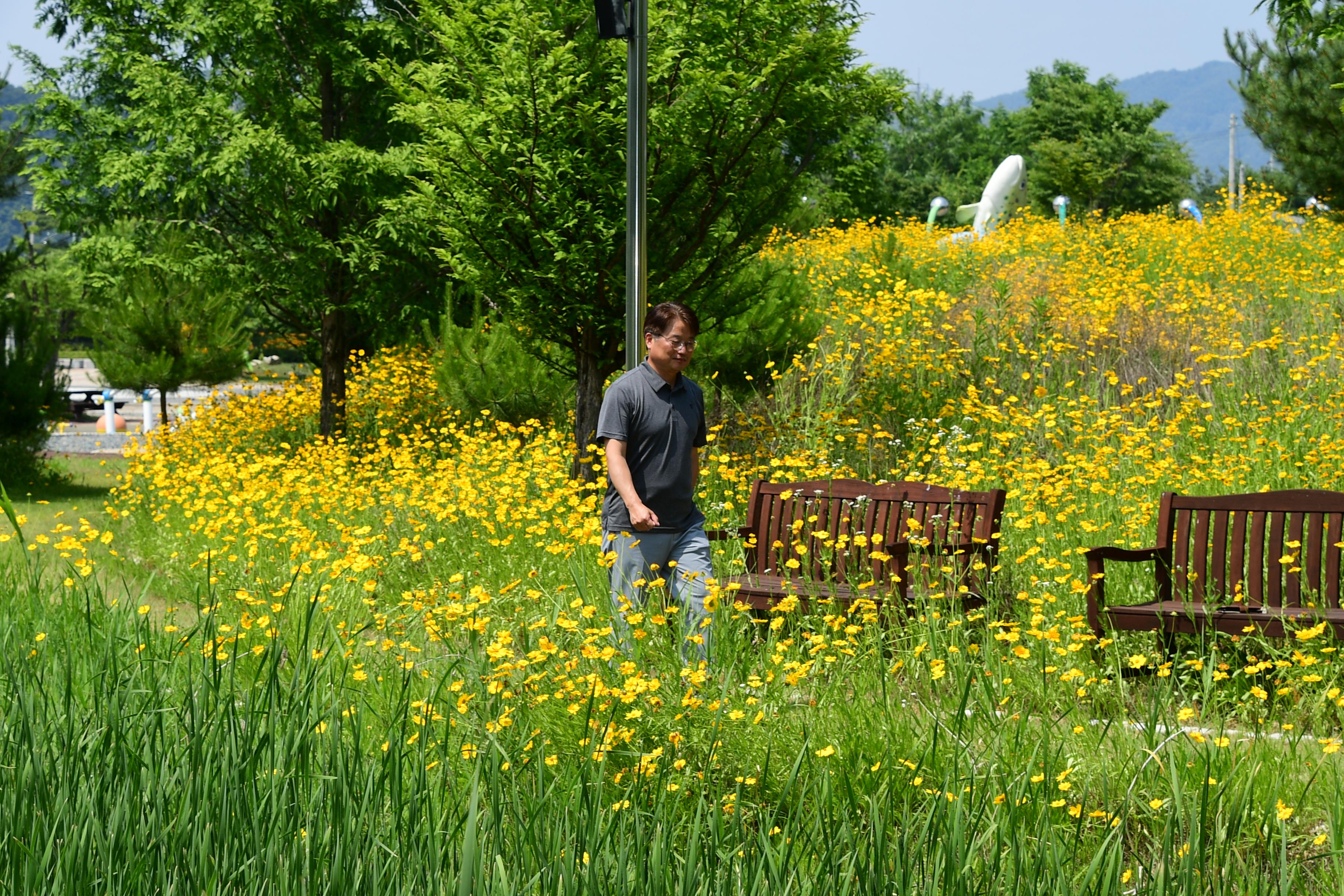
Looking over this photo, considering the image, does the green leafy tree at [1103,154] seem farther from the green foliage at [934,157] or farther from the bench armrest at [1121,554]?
the bench armrest at [1121,554]

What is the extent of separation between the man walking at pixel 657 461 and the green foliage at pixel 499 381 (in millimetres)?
5751

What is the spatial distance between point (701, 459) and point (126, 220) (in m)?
8.49

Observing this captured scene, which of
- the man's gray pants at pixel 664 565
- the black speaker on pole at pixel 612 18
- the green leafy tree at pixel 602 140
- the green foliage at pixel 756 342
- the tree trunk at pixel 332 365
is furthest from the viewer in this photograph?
the tree trunk at pixel 332 365

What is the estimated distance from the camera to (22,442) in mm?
12914

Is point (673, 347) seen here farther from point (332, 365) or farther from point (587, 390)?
point (332, 365)

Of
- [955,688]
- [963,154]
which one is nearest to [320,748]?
[955,688]

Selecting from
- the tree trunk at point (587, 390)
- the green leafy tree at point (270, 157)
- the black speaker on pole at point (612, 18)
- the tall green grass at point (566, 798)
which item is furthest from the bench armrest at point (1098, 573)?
the green leafy tree at point (270, 157)

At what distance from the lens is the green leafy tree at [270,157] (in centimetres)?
1091

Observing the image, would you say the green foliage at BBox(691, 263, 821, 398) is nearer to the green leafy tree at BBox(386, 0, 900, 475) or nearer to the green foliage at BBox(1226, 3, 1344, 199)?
the green leafy tree at BBox(386, 0, 900, 475)

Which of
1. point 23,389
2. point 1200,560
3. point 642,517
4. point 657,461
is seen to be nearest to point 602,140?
point 657,461

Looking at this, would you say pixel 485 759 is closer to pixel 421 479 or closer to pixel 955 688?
pixel 955 688

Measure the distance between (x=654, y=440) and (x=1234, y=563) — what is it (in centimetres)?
236

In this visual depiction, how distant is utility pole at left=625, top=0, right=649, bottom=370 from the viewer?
5941mm

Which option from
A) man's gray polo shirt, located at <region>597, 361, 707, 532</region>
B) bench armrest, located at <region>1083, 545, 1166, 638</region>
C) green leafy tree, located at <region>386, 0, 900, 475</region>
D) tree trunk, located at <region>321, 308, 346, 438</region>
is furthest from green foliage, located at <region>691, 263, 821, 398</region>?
bench armrest, located at <region>1083, 545, 1166, 638</region>
